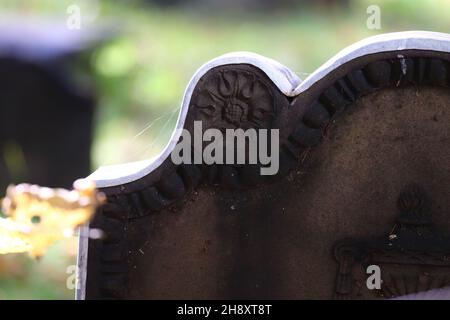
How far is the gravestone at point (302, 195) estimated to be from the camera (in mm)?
2660

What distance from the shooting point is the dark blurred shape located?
566cm

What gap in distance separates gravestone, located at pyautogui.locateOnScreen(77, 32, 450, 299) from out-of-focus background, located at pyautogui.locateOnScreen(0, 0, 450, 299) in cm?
43

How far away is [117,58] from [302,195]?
4993mm

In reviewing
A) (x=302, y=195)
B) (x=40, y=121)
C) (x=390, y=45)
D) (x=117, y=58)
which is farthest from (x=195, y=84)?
(x=117, y=58)

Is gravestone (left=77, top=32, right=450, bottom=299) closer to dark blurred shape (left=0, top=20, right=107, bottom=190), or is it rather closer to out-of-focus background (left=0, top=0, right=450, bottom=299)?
out-of-focus background (left=0, top=0, right=450, bottom=299)

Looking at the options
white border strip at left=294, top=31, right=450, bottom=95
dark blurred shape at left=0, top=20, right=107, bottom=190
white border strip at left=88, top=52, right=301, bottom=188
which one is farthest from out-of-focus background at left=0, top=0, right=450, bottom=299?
white border strip at left=294, top=31, right=450, bottom=95

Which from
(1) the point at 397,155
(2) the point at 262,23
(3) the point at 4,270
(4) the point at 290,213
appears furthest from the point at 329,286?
(2) the point at 262,23

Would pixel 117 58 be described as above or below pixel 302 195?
above

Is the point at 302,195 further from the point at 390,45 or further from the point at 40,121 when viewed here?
the point at 40,121

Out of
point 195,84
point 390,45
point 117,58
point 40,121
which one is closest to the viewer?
point 390,45

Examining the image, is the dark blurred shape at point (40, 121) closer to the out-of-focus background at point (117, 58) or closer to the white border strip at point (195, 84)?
the out-of-focus background at point (117, 58)

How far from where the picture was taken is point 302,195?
9.00ft

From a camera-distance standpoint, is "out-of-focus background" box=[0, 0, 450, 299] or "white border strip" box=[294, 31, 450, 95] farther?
"out-of-focus background" box=[0, 0, 450, 299]
